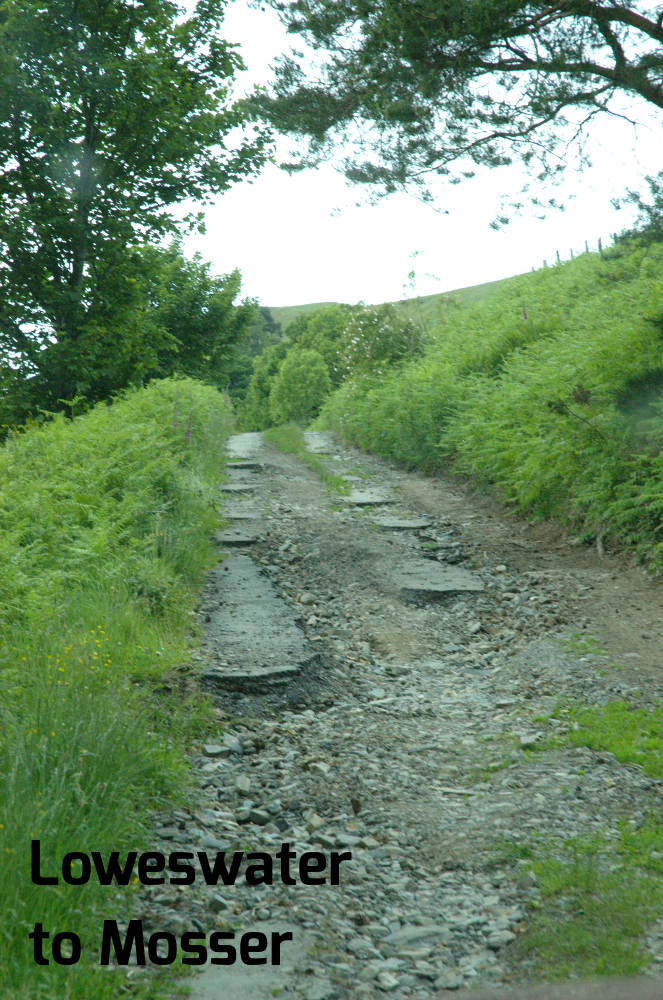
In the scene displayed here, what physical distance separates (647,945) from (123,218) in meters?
15.9

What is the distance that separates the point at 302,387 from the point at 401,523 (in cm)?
4270

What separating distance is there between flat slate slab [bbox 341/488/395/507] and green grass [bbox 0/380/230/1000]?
10.2ft

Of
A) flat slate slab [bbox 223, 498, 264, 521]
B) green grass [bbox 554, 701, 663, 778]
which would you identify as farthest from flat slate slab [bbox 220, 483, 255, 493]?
green grass [bbox 554, 701, 663, 778]

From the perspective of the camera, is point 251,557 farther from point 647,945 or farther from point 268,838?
point 647,945

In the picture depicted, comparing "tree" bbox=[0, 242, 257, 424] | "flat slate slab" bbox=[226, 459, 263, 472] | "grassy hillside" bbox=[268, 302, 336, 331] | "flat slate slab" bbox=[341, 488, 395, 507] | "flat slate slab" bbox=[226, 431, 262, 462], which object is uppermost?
"grassy hillside" bbox=[268, 302, 336, 331]

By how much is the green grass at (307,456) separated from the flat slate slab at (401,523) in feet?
7.39

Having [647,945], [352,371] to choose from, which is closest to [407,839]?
[647,945]

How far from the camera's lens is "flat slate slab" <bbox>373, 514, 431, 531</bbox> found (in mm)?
10627

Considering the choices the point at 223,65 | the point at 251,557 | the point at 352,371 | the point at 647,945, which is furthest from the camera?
the point at 352,371

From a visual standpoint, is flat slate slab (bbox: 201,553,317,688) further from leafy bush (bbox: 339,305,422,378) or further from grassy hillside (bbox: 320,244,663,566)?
leafy bush (bbox: 339,305,422,378)

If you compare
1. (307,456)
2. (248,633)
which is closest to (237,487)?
(307,456)

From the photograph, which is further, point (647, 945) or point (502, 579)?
point (502, 579)

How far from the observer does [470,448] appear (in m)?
13.1

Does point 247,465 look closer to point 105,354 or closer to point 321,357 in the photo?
point 105,354
